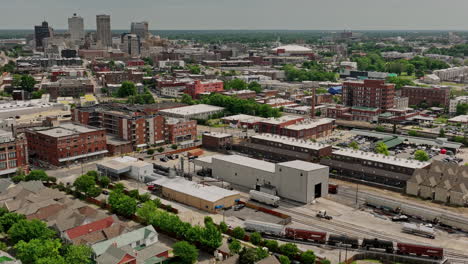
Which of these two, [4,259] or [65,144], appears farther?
[65,144]

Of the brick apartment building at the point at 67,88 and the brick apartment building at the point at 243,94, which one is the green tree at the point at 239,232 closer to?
the brick apartment building at the point at 243,94

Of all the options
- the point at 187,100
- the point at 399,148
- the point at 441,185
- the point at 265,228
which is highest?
the point at 187,100

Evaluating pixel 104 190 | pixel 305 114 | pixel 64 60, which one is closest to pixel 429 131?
pixel 305 114

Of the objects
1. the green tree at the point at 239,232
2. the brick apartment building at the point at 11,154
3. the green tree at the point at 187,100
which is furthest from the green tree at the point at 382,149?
the green tree at the point at 187,100

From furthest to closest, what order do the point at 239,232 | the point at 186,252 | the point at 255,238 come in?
the point at 239,232 < the point at 255,238 < the point at 186,252

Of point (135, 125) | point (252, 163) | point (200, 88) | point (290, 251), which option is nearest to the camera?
point (290, 251)

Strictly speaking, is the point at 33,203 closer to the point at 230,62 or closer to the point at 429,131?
the point at 429,131

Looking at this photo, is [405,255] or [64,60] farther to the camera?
[64,60]

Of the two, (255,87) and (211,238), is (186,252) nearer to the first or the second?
(211,238)

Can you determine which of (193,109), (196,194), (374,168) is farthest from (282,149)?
(193,109)
